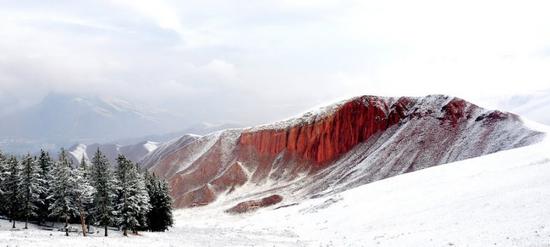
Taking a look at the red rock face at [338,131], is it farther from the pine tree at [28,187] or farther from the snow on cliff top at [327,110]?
the pine tree at [28,187]

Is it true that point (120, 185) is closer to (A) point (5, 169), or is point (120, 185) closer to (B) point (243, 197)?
(A) point (5, 169)

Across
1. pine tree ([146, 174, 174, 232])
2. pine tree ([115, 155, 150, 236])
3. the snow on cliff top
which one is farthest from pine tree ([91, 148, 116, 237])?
the snow on cliff top

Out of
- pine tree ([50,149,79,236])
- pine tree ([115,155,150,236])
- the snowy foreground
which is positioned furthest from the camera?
pine tree ([50,149,79,236])

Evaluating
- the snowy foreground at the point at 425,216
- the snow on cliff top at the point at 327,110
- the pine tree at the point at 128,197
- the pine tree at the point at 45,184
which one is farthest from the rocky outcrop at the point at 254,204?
the pine tree at the point at 128,197

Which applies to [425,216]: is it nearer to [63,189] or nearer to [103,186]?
[103,186]

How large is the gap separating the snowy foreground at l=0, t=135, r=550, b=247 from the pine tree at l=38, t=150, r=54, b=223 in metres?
6.88

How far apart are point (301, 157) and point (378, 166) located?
Answer: 3703 centimetres

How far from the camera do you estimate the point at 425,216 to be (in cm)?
4969

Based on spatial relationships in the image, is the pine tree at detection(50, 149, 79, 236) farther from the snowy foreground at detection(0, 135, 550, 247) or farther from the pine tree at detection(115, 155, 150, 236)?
the pine tree at detection(115, 155, 150, 236)

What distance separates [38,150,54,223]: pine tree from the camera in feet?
224

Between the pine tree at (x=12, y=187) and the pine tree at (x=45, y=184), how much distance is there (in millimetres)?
3108

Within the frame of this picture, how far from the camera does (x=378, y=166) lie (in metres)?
117

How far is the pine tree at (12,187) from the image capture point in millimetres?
64750

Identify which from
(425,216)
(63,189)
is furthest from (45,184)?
(425,216)
